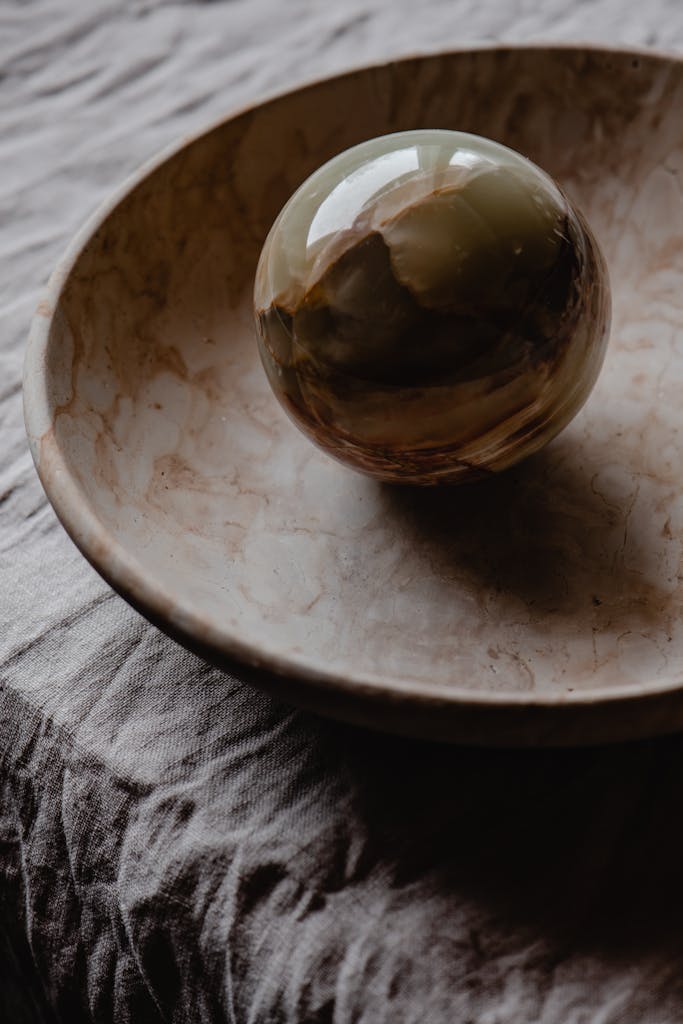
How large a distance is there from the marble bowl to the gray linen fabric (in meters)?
0.04

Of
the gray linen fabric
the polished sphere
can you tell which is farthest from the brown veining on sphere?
the gray linen fabric

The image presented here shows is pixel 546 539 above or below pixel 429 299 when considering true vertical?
below

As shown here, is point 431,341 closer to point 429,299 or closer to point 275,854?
point 429,299

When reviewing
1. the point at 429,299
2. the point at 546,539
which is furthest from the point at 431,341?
the point at 546,539

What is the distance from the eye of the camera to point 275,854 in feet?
1.24

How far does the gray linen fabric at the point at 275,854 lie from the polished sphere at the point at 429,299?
0.43 ft

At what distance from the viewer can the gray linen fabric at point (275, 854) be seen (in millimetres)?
348

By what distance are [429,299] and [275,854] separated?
217 millimetres

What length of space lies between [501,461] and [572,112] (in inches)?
11.5

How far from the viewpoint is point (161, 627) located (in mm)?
368

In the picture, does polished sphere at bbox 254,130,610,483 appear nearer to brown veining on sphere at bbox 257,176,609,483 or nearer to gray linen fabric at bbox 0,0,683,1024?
brown veining on sphere at bbox 257,176,609,483

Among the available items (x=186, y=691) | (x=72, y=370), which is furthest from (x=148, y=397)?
(x=186, y=691)

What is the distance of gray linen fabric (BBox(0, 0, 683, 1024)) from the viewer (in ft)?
1.14

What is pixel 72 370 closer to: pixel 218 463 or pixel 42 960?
pixel 218 463
